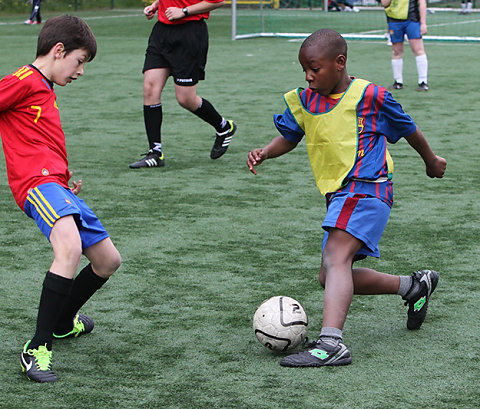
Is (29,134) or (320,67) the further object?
(320,67)

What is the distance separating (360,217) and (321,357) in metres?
0.60

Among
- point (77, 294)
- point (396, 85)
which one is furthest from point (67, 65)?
point (396, 85)

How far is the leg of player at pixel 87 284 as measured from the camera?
357 cm

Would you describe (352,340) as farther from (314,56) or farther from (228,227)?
(228,227)

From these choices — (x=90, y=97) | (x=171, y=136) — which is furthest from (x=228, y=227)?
(x=90, y=97)

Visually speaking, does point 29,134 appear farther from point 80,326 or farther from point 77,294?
point 80,326

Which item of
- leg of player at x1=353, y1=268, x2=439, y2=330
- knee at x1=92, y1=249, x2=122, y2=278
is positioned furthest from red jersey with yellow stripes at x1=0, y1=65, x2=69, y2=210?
leg of player at x1=353, y1=268, x2=439, y2=330

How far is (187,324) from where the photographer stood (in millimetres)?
3912

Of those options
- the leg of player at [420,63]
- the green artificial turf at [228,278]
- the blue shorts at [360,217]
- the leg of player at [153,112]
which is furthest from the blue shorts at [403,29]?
the blue shorts at [360,217]

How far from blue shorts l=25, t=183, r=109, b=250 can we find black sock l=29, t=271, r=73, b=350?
18 cm

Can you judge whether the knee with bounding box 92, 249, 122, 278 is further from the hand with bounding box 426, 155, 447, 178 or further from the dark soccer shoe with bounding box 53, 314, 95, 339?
the hand with bounding box 426, 155, 447, 178

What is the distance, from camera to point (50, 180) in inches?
135

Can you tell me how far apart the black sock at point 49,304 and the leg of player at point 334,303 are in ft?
2.97

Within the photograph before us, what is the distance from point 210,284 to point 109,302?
1.78 ft
